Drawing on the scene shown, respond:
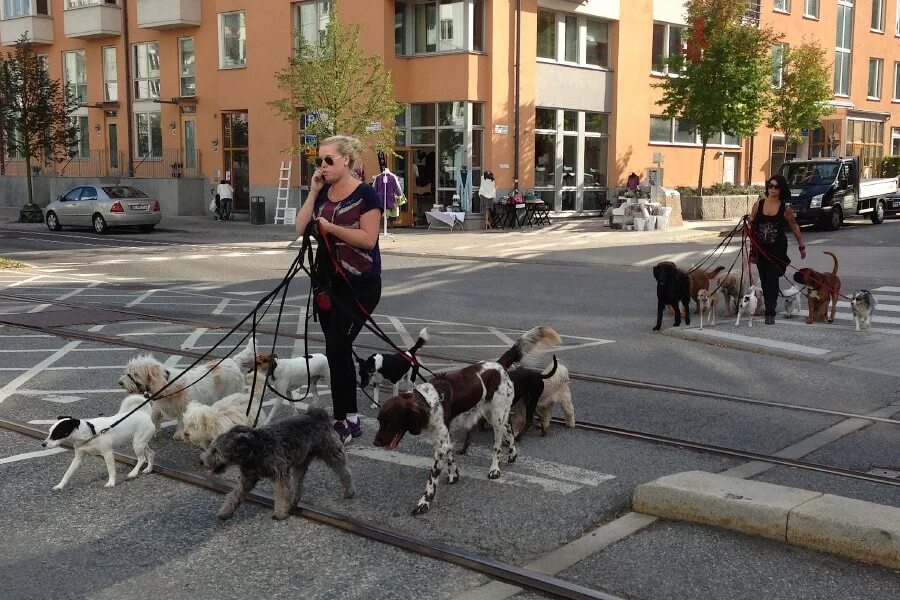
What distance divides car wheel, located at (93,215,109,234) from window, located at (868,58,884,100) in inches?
1510

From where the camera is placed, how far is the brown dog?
38.3 feet

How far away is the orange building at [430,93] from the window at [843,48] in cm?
175

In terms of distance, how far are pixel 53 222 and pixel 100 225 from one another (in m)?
2.52

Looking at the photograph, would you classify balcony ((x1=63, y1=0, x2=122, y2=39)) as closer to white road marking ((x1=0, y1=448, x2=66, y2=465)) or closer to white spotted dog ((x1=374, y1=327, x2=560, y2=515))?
white road marking ((x1=0, y1=448, x2=66, y2=465))

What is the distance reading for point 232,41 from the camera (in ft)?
113

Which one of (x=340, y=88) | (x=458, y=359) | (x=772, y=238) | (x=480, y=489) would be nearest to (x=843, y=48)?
(x=340, y=88)

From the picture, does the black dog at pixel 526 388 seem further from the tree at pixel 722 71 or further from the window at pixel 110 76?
the window at pixel 110 76

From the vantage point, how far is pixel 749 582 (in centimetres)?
439

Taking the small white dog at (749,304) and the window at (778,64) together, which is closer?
the small white dog at (749,304)

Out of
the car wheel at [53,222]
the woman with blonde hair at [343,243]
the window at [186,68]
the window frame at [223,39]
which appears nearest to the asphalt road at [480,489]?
the woman with blonde hair at [343,243]

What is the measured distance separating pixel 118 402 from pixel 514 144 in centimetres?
2400

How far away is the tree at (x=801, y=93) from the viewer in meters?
35.2

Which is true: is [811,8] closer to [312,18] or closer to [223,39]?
[312,18]

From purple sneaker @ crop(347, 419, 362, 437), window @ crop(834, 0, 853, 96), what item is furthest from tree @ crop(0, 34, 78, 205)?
window @ crop(834, 0, 853, 96)
